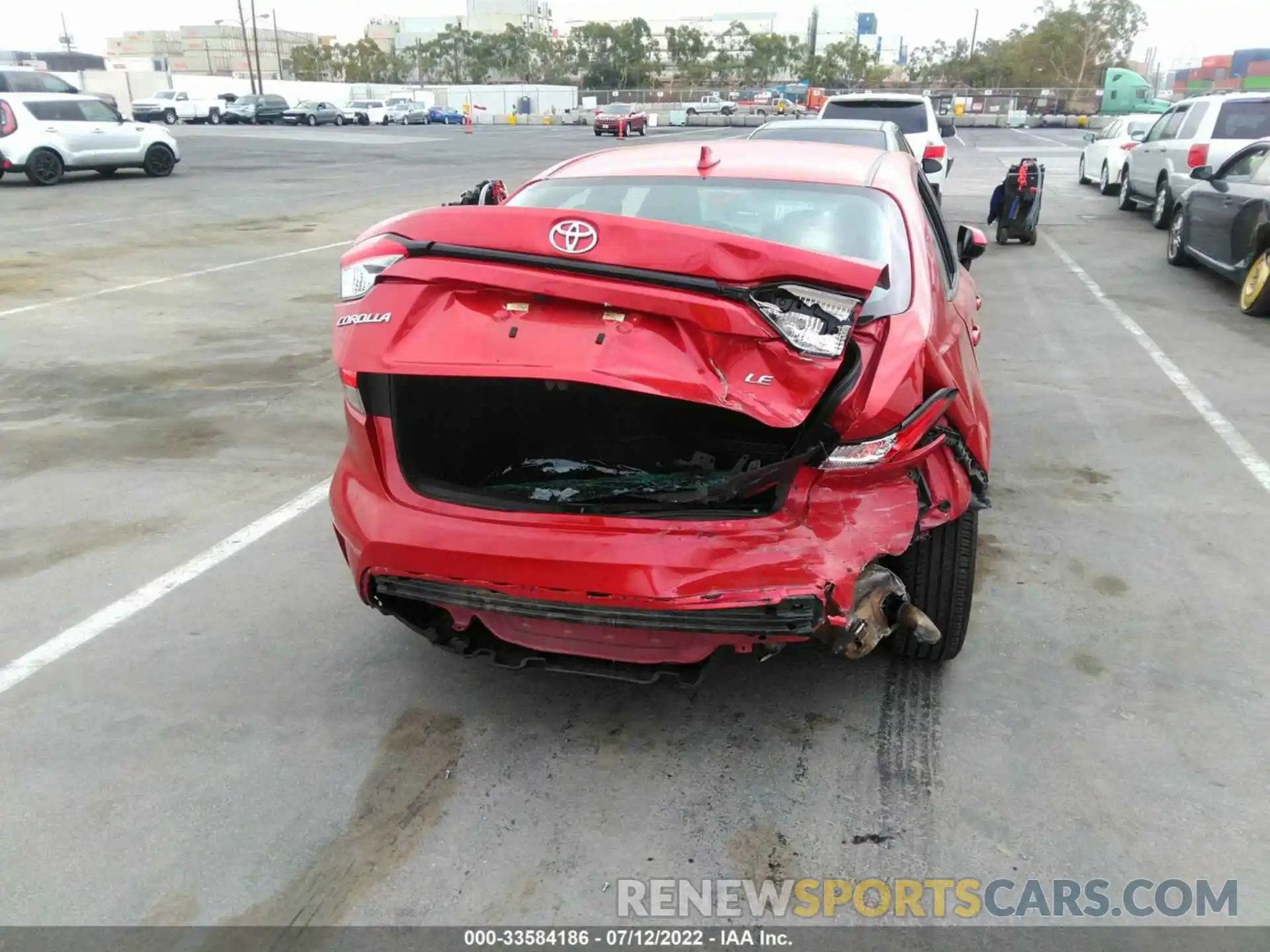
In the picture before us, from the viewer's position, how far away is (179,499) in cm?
481

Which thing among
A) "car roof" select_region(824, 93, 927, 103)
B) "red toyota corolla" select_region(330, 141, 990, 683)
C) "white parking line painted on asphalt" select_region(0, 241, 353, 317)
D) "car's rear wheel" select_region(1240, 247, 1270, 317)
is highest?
"car roof" select_region(824, 93, 927, 103)

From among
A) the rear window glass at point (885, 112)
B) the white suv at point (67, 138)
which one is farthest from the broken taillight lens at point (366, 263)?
the white suv at point (67, 138)

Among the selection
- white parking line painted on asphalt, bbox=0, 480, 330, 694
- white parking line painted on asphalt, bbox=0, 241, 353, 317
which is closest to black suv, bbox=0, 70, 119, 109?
white parking line painted on asphalt, bbox=0, 241, 353, 317

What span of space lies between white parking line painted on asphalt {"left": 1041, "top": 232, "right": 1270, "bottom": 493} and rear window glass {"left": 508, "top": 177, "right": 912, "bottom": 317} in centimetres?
281

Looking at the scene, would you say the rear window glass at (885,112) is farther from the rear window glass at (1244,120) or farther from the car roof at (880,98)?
the rear window glass at (1244,120)

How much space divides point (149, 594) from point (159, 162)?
19298 mm

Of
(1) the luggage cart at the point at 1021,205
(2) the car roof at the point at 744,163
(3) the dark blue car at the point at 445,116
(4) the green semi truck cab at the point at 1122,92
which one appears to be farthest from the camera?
(3) the dark blue car at the point at 445,116

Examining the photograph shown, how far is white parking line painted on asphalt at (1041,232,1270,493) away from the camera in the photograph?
514 cm

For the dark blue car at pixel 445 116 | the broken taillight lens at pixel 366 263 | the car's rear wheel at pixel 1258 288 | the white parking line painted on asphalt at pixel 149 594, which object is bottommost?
the dark blue car at pixel 445 116

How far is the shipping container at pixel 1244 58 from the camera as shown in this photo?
8325cm

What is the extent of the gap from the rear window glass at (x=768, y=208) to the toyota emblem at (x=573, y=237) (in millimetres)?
757

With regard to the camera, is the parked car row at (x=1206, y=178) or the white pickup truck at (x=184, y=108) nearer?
the parked car row at (x=1206, y=178)

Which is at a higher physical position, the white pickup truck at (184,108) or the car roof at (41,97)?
the car roof at (41,97)

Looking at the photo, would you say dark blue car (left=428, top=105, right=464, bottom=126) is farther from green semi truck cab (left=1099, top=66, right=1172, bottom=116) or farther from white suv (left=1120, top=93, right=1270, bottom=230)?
white suv (left=1120, top=93, right=1270, bottom=230)
